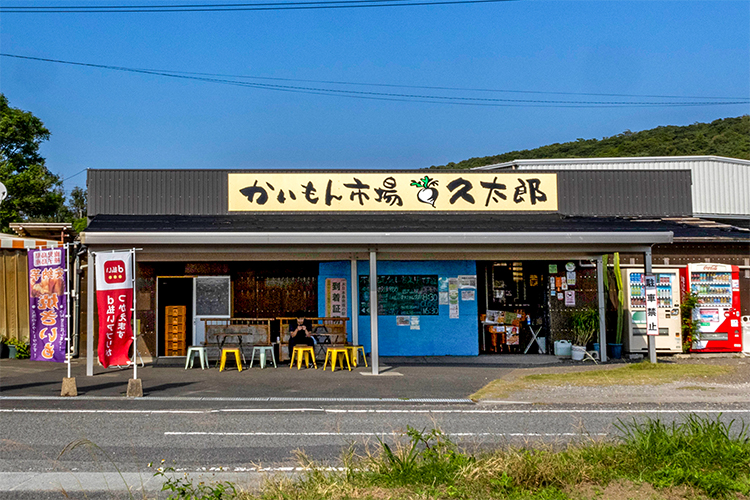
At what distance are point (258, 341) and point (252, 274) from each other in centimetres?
229

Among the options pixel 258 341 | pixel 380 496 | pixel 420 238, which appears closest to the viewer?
pixel 380 496

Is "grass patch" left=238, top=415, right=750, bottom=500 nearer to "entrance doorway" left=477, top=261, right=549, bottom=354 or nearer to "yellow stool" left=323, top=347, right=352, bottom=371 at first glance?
"yellow stool" left=323, top=347, right=352, bottom=371

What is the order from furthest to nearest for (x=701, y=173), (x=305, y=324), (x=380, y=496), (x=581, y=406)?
(x=701, y=173) < (x=305, y=324) < (x=581, y=406) < (x=380, y=496)

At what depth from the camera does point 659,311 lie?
51.9ft

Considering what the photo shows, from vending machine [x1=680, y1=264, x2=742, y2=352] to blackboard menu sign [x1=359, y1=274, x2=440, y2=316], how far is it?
20.9ft

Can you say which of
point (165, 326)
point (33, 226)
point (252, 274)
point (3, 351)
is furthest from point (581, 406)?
point (33, 226)

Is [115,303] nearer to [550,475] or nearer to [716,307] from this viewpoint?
[550,475]

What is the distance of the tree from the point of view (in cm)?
3150

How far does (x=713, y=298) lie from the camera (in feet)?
53.8

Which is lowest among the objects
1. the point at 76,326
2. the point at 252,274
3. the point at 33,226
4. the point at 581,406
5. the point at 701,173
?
the point at 581,406

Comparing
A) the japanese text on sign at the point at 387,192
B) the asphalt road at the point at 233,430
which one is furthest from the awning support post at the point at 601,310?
the asphalt road at the point at 233,430

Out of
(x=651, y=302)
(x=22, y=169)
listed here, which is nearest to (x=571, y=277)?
(x=651, y=302)

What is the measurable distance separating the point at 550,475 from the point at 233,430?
14.4 ft

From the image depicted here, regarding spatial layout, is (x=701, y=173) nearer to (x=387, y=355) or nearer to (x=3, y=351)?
(x=387, y=355)
